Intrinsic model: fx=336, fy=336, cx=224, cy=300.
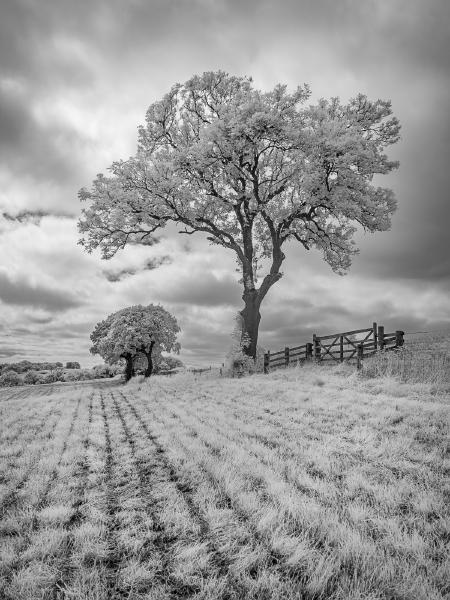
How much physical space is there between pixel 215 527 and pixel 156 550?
628mm

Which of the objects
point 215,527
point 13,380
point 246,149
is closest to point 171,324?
point 246,149

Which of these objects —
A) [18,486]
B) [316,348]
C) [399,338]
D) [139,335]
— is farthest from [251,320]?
[139,335]

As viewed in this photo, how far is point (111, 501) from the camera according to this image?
4207 millimetres

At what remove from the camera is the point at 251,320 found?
20.5 m

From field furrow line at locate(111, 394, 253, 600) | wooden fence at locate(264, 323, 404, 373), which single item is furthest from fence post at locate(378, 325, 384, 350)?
field furrow line at locate(111, 394, 253, 600)

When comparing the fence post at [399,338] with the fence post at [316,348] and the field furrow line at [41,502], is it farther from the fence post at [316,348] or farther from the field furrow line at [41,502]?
the field furrow line at [41,502]

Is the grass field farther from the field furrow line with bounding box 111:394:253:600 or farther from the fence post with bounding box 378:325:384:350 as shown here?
the fence post with bounding box 378:325:384:350

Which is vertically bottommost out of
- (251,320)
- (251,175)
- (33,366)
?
(33,366)

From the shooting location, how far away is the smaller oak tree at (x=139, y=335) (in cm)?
3650

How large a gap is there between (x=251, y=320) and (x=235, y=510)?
55.3ft

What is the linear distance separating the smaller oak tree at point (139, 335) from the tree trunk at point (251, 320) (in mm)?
18782

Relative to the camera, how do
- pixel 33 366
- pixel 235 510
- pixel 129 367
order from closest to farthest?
pixel 235 510
pixel 129 367
pixel 33 366

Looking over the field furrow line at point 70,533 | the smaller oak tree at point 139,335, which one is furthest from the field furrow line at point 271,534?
the smaller oak tree at point 139,335

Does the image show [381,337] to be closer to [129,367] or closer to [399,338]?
[399,338]
